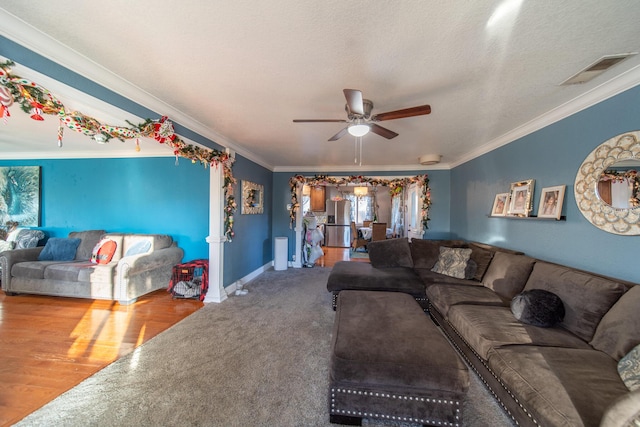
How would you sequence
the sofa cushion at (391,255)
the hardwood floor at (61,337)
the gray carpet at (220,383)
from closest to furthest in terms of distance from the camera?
the gray carpet at (220,383)
the hardwood floor at (61,337)
the sofa cushion at (391,255)

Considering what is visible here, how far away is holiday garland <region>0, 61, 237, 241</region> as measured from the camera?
144 centimetres

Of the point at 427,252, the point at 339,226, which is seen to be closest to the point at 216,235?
the point at 427,252

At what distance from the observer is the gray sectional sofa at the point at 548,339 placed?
1.15 meters

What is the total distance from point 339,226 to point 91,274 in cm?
762

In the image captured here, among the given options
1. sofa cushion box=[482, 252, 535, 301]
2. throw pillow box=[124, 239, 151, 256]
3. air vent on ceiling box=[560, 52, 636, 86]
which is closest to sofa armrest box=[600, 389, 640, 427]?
sofa cushion box=[482, 252, 535, 301]

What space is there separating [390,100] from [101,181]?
5.33m

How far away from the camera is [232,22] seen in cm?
137

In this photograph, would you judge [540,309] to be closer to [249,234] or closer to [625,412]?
[625,412]

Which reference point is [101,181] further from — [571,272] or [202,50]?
[571,272]

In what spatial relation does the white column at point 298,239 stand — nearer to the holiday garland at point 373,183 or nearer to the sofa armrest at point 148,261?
the holiday garland at point 373,183

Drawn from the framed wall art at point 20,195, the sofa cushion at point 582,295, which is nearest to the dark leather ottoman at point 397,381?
the sofa cushion at point 582,295

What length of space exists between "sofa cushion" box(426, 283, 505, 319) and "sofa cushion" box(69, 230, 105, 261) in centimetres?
541

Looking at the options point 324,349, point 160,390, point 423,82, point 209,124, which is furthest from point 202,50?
point 324,349

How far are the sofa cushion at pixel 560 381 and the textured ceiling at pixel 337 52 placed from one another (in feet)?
6.48
